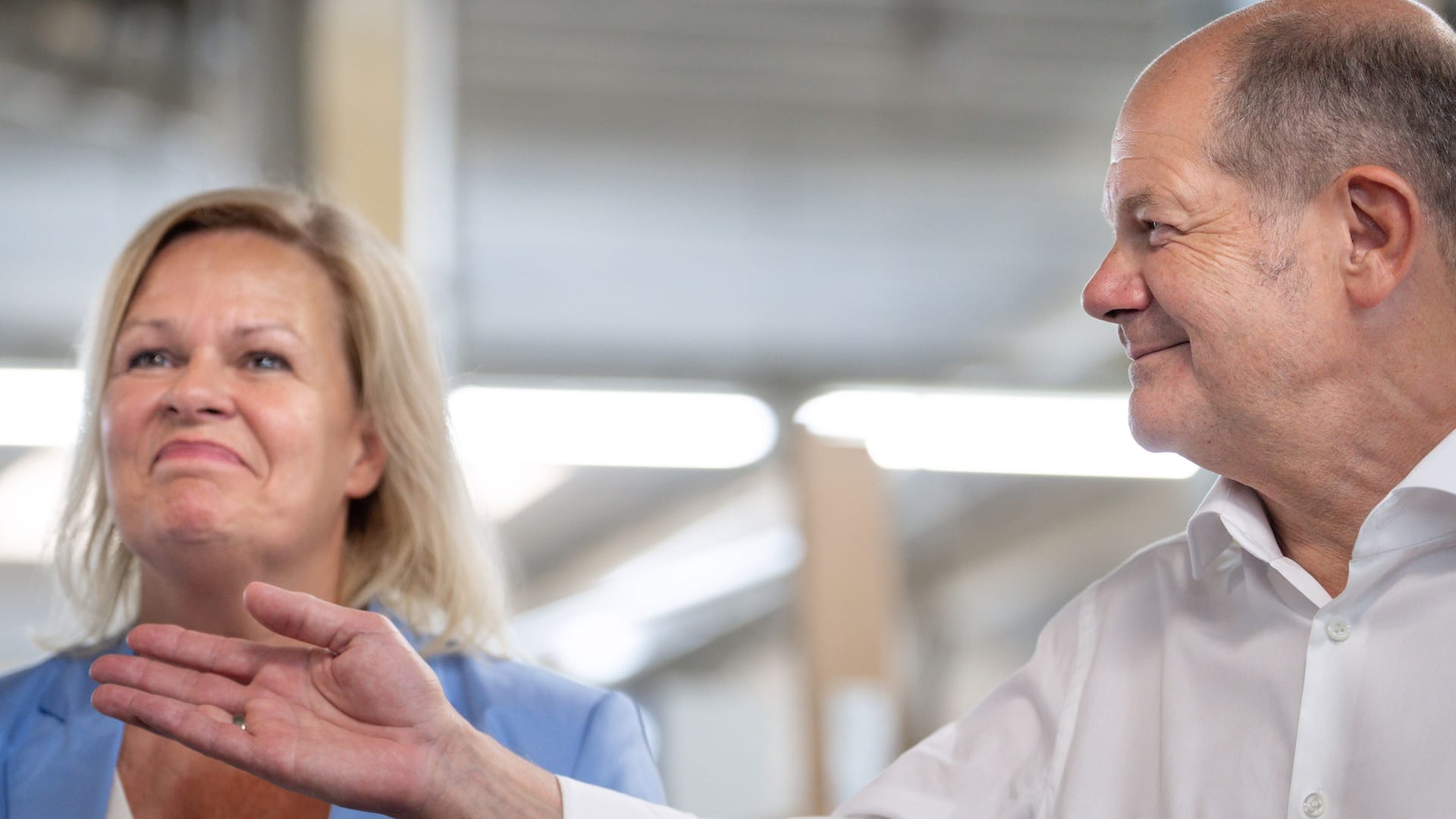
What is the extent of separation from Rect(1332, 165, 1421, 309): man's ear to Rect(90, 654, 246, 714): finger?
4.13 ft

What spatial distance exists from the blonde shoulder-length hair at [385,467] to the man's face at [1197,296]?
1.09 m

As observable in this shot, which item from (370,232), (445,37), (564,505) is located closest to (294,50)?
(445,37)

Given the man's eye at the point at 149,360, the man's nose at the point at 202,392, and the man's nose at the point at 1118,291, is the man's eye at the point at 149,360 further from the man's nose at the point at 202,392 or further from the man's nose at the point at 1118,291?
the man's nose at the point at 1118,291

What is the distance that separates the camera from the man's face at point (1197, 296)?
156 centimetres

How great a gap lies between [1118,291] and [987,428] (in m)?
7.40

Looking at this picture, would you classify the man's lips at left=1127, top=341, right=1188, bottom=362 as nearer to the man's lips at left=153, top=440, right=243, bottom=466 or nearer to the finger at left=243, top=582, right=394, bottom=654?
the finger at left=243, top=582, right=394, bottom=654

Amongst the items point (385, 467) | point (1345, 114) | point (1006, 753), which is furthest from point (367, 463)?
point (1345, 114)

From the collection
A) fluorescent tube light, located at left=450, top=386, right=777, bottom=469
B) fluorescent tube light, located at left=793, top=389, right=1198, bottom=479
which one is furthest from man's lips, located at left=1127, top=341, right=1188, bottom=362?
fluorescent tube light, located at left=450, top=386, right=777, bottom=469

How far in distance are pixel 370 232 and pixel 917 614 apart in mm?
12095

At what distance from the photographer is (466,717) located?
2.09m

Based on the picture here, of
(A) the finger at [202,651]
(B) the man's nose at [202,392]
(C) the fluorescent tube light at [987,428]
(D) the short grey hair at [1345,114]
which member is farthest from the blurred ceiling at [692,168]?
(D) the short grey hair at [1345,114]

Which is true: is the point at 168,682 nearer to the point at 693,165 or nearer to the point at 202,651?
the point at 202,651

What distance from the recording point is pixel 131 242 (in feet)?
7.25

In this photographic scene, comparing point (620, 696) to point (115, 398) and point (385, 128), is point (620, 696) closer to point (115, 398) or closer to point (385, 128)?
point (115, 398)
